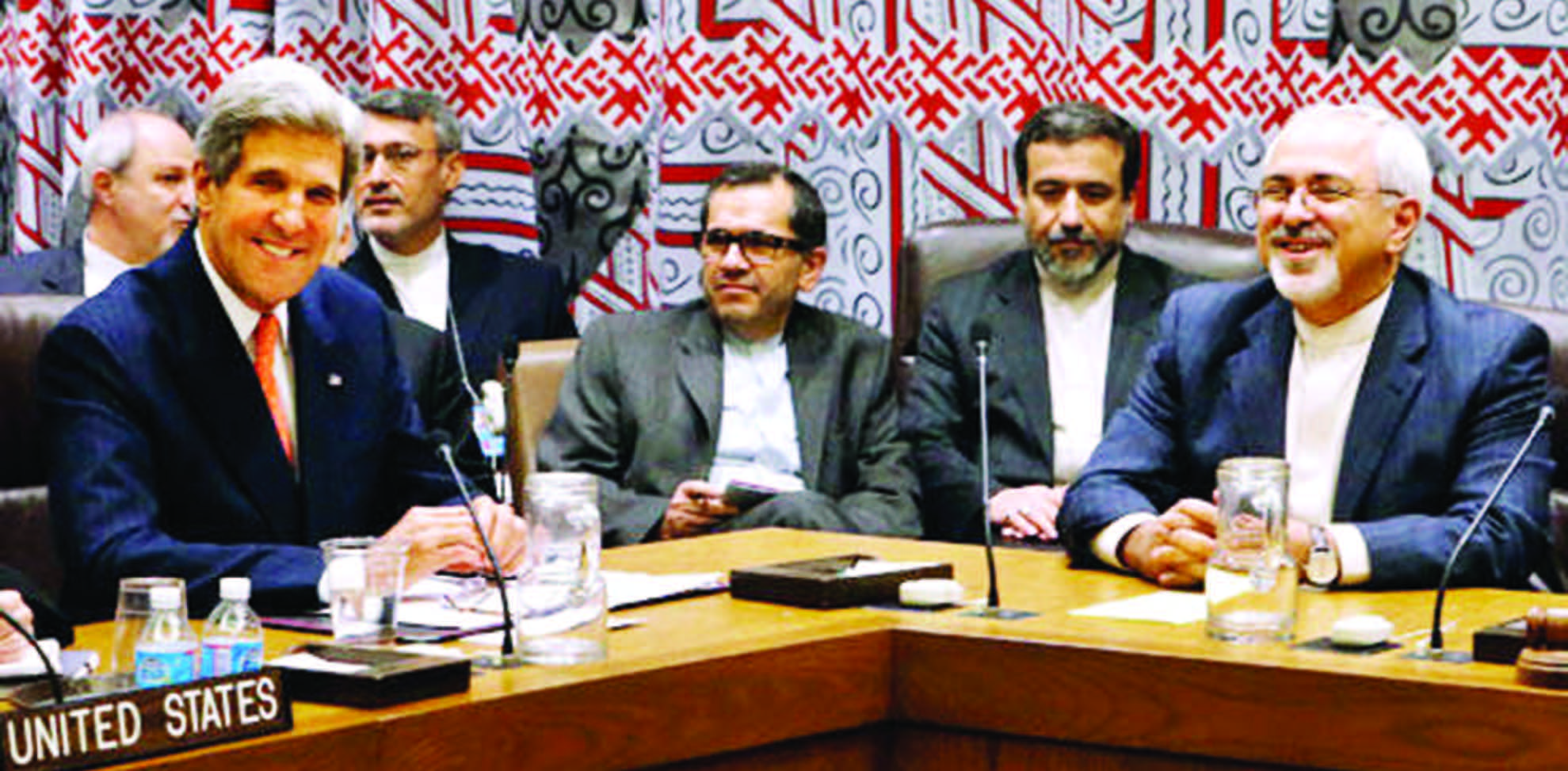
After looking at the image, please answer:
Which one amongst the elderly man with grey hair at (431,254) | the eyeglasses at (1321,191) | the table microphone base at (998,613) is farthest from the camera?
the elderly man with grey hair at (431,254)

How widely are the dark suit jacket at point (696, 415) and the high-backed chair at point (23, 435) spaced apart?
98 centimetres

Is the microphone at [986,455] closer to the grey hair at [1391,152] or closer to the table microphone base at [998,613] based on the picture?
the table microphone base at [998,613]

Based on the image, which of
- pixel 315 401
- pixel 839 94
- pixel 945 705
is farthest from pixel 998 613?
pixel 839 94

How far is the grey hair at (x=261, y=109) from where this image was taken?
10.5ft

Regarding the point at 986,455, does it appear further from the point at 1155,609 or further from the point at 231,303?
the point at 231,303

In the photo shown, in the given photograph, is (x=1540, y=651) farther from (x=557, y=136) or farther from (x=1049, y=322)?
(x=557, y=136)

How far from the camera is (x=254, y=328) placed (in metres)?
3.23

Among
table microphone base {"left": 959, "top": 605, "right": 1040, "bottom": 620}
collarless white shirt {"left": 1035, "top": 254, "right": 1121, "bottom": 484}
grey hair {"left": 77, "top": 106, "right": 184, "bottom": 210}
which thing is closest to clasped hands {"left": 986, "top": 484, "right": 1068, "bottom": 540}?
collarless white shirt {"left": 1035, "top": 254, "right": 1121, "bottom": 484}

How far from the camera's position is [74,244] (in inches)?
211

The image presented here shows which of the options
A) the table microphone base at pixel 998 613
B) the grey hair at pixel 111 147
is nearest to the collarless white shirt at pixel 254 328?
the table microphone base at pixel 998 613

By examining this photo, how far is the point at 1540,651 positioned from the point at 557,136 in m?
3.57

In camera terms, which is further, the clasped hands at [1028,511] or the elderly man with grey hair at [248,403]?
the clasped hands at [1028,511]

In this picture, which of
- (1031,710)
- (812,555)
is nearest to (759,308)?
(812,555)

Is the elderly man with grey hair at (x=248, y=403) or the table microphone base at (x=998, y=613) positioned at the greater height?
the elderly man with grey hair at (x=248, y=403)
